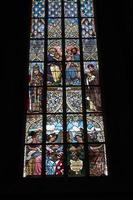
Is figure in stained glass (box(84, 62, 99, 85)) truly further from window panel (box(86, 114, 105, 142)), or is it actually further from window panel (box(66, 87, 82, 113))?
window panel (box(86, 114, 105, 142))

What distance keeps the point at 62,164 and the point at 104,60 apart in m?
1.90

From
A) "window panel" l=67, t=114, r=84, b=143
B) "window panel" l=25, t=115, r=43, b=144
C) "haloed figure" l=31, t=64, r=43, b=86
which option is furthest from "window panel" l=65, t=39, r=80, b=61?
"window panel" l=25, t=115, r=43, b=144

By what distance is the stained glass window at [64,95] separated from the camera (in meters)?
7.54

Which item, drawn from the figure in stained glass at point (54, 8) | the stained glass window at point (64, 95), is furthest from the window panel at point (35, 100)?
the figure in stained glass at point (54, 8)

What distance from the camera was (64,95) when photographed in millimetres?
8172

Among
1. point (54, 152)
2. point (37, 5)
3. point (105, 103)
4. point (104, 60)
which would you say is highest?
point (37, 5)

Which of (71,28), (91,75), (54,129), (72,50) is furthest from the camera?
(71,28)

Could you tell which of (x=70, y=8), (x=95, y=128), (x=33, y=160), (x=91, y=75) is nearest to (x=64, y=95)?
(x=91, y=75)

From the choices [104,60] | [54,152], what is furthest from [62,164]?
[104,60]

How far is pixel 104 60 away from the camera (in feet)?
27.8

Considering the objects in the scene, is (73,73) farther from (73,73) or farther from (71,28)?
(71,28)

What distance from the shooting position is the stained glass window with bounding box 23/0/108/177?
24.7 feet
